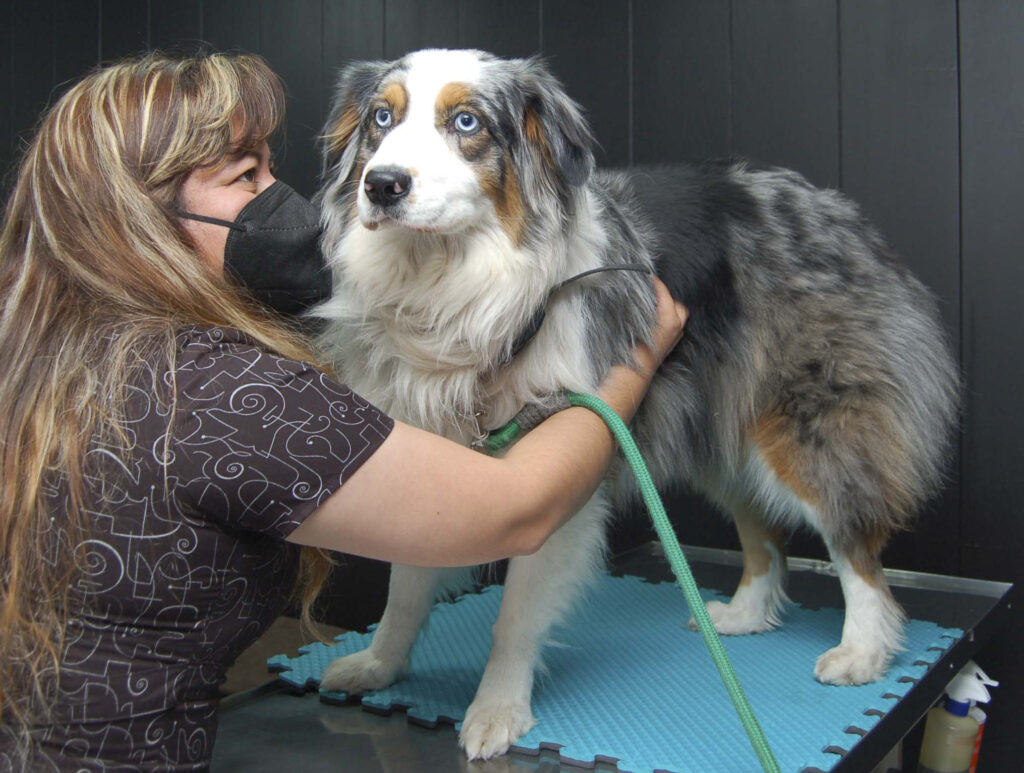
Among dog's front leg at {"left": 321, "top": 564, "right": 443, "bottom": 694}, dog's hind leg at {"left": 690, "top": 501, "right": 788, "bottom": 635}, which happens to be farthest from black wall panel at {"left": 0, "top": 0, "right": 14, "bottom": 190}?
dog's hind leg at {"left": 690, "top": 501, "right": 788, "bottom": 635}

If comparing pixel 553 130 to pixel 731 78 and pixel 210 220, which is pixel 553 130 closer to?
pixel 210 220

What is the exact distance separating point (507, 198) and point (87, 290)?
0.78 m

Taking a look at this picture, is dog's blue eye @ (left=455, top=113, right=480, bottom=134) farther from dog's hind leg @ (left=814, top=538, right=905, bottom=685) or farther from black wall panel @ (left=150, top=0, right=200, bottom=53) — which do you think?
black wall panel @ (left=150, top=0, right=200, bottom=53)

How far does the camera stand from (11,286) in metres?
1.31

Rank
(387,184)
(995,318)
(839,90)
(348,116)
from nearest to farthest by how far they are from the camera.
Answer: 1. (387,184)
2. (348,116)
3. (995,318)
4. (839,90)

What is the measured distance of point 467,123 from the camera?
1740 millimetres

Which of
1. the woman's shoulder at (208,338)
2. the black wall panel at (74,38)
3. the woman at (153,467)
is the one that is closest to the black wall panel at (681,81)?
the woman at (153,467)

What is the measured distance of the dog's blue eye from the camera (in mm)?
1732

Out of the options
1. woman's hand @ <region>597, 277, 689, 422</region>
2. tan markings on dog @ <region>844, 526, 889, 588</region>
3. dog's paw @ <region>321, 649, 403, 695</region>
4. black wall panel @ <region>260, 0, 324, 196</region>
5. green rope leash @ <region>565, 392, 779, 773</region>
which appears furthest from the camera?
black wall panel @ <region>260, 0, 324, 196</region>

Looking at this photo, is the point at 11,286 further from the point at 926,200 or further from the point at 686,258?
the point at 926,200

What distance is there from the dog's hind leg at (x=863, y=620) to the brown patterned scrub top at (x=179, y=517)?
1.25 metres

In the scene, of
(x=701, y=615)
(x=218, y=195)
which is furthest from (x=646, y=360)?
(x=218, y=195)

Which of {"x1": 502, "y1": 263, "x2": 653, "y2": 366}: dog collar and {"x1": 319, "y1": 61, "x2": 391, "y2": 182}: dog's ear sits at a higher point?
{"x1": 319, "y1": 61, "x2": 391, "y2": 182}: dog's ear

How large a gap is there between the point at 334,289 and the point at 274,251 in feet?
0.92
